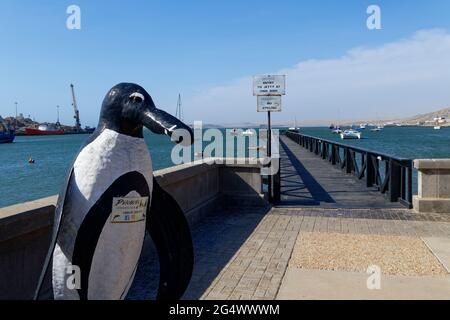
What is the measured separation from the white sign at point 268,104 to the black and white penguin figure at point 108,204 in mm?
8304

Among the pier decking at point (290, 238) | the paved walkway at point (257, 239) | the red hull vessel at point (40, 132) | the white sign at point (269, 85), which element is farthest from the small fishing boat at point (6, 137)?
the paved walkway at point (257, 239)

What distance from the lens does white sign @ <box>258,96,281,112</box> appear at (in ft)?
34.8

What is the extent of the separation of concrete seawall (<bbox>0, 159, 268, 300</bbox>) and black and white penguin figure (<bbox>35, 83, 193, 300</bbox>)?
4.86 ft

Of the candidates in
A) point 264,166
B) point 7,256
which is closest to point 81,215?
point 7,256

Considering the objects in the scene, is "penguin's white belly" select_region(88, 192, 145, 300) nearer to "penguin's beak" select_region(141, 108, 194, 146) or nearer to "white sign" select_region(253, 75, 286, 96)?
"penguin's beak" select_region(141, 108, 194, 146)

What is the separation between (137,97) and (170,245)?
93 centimetres

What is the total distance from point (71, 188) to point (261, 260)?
162 inches

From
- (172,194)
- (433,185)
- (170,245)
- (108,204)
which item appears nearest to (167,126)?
(108,204)

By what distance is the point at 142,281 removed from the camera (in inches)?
207

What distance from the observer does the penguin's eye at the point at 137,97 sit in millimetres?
2420

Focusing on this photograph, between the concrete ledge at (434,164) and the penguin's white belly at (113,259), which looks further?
the concrete ledge at (434,164)

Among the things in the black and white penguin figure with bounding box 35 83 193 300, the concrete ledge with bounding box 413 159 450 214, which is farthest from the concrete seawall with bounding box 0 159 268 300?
the concrete ledge with bounding box 413 159 450 214

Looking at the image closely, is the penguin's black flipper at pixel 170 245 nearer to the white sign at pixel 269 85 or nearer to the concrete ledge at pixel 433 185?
the concrete ledge at pixel 433 185

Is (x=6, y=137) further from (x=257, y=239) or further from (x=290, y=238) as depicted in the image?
(x=290, y=238)
